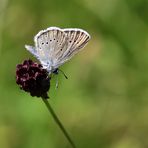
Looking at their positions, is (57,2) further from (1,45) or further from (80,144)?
(80,144)

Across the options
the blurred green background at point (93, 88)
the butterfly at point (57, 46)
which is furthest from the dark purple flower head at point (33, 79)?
the blurred green background at point (93, 88)

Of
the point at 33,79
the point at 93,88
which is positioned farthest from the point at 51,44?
the point at 93,88

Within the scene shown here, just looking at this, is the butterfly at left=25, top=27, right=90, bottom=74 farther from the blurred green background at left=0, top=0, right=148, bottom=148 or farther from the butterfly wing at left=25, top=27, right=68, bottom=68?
the blurred green background at left=0, top=0, right=148, bottom=148

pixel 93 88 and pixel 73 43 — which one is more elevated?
pixel 93 88

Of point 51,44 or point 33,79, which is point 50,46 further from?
point 33,79

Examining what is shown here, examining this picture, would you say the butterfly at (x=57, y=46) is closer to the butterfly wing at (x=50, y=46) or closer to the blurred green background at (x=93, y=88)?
the butterfly wing at (x=50, y=46)
